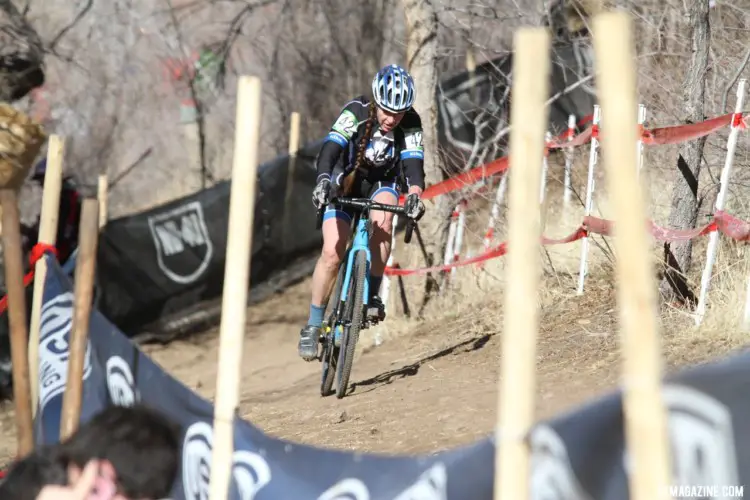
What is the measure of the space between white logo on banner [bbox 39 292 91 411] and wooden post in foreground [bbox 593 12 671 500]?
8.28ft

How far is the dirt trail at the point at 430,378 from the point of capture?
5727mm

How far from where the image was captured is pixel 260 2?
15195mm

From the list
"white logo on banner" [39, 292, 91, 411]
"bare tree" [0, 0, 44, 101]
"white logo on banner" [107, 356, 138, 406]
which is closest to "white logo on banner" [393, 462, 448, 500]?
"white logo on banner" [107, 356, 138, 406]

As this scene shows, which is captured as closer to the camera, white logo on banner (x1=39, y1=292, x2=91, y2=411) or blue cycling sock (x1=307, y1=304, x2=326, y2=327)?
white logo on banner (x1=39, y1=292, x2=91, y2=411)

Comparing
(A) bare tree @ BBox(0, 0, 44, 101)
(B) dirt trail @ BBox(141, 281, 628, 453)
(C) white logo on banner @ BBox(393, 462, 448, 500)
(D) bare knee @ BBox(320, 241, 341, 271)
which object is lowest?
(B) dirt trail @ BBox(141, 281, 628, 453)

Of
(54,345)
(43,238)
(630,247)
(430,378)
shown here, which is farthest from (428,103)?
(630,247)

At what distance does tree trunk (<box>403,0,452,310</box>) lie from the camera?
355 inches

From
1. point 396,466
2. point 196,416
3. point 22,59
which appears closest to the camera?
point 396,466

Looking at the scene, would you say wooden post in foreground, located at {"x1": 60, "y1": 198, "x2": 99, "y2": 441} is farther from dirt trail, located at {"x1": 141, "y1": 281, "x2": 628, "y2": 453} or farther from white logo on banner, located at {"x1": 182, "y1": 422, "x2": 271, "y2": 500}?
dirt trail, located at {"x1": 141, "y1": 281, "x2": 628, "y2": 453}

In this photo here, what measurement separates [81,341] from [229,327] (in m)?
0.87

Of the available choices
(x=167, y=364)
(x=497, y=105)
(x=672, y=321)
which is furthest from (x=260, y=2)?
(x=672, y=321)

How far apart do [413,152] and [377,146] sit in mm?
233

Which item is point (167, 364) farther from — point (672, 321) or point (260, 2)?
point (260, 2)

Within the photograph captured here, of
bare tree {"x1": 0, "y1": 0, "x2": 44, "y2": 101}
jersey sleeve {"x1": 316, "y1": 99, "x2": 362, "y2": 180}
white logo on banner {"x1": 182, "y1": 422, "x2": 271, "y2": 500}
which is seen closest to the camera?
white logo on banner {"x1": 182, "y1": 422, "x2": 271, "y2": 500}
